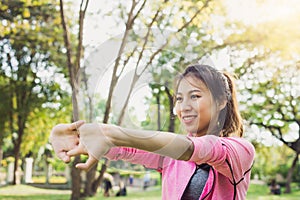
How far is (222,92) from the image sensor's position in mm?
1146

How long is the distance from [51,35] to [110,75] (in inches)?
364

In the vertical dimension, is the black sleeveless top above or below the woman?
below

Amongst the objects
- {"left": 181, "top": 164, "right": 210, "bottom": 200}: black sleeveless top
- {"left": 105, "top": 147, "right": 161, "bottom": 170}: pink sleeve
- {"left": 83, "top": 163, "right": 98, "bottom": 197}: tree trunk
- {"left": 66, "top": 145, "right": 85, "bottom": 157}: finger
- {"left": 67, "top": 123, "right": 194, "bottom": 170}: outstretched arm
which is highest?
{"left": 67, "top": 123, "right": 194, "bottom": 170}: outstretched arm

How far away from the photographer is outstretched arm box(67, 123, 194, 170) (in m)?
0.70

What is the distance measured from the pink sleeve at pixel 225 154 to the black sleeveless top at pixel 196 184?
8cm

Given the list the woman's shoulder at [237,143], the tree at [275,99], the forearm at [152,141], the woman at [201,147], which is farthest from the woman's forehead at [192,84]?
the tree at [275,99]

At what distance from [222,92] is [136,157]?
247mm

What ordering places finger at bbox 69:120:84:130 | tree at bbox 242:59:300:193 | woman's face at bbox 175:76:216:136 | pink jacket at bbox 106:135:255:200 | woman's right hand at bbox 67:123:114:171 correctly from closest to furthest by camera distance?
woman's right hand at bbox 67:123:114:171 < finger at bbox 69:120:84:130 < pink jacket at bbox 106:135:255:200 < woman's face at bbox 175:76:216:136 < tree at bbox 242:59:300:193

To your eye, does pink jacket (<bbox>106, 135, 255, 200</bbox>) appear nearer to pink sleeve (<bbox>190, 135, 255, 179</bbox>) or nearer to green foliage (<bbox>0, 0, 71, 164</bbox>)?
pink sleeve (<bbox>190, 135, 255, 179</bbox>)

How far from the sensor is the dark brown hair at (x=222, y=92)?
3.61 feet

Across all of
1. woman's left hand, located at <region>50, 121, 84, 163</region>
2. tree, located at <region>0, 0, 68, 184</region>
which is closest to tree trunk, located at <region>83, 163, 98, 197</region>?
tree, located at <region>0, 0, 68, 184</region>

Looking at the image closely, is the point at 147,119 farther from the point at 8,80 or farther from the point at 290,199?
the point at 8,80

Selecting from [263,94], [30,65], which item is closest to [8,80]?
[30,65]

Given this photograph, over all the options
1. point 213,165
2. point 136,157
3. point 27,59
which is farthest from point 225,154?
point 27,59
